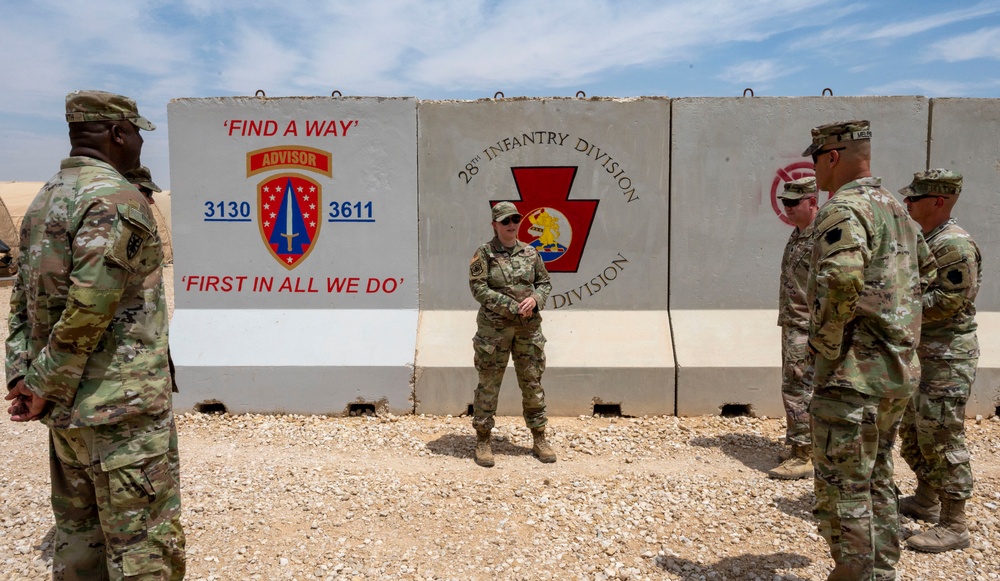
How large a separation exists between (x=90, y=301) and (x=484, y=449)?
326 cm

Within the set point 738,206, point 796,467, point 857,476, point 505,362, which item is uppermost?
point 738,206

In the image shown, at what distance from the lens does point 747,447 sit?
5.45 meters

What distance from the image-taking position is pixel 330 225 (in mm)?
6363

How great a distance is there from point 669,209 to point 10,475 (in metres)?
5.60

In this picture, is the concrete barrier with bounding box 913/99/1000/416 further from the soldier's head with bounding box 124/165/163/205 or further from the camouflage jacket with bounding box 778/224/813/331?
the soldier's head with bounding box 124/165/163/205

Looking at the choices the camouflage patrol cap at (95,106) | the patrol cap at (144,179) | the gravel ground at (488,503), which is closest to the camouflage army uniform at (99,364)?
the camouflage patrol cap at (95,106)

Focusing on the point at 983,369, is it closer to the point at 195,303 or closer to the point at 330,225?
the point at 330,225

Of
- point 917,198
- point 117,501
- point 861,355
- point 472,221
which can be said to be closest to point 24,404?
point 117,501

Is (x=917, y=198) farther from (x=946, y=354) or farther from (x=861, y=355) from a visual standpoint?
(x=861, y=355)

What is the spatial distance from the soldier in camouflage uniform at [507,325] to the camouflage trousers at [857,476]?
2330mm

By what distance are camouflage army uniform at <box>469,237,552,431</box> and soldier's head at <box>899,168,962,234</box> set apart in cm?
237

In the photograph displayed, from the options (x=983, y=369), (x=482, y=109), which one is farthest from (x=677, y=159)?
(x=983, y=369)

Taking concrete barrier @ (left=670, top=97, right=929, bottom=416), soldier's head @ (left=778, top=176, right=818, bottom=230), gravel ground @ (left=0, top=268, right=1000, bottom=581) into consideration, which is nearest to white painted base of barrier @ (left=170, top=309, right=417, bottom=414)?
gravel ground @ (left=0, top=268, right=1000, bottom=581)

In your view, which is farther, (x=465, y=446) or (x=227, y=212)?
(x=227, y=212)
